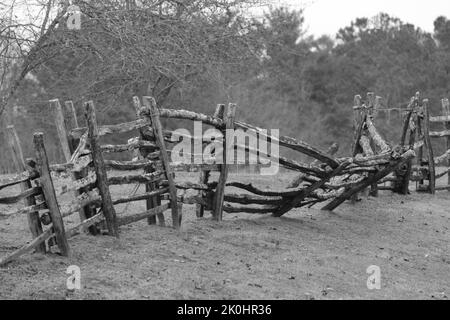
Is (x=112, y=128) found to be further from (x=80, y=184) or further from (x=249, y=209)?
(x=249, y=209)

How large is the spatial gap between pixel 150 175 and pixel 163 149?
331 mm

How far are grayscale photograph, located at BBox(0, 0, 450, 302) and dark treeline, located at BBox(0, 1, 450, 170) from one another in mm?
70

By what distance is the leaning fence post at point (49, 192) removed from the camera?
6406 mm

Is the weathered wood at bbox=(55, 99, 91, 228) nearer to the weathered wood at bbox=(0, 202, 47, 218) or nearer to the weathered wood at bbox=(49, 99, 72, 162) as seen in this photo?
the weathered wood at bbox=(49, 99, 72, 162)

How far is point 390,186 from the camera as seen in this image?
543 inches

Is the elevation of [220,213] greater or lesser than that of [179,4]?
lesser

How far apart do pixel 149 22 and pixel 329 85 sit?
29982 millimetres

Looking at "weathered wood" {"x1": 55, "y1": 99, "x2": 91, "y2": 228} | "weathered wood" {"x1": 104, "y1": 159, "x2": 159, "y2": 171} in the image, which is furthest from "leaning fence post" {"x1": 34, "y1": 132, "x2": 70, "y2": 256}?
"weathered wood" {"x1": 104, "y1": 159, "x2": 159, "y2": 171}

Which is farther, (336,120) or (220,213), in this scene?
(336,120)

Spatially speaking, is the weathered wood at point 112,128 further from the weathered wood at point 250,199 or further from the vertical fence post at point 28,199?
the weathered wood at point 250,199

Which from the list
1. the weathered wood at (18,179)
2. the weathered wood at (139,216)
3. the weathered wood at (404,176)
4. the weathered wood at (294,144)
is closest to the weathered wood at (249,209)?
the weathered wood at (294,144)

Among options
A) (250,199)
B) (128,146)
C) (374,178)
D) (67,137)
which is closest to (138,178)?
(128,146)
